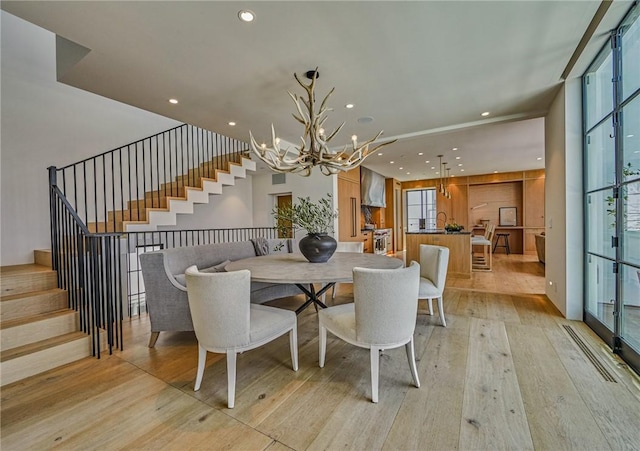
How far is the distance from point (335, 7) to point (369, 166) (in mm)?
6223

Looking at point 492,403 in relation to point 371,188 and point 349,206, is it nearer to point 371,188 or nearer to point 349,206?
point 349,206

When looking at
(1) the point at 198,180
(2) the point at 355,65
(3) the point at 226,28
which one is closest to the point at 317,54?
(2) the point at 355,65

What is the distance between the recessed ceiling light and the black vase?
1.89m

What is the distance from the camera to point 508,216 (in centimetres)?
975

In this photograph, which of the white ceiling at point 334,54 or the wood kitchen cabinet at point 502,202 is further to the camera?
the wood kitchen cabinet at point 502,202

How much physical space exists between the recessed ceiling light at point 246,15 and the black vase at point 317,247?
Answer: 1891 millimetres

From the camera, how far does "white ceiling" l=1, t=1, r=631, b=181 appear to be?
6.99 feet

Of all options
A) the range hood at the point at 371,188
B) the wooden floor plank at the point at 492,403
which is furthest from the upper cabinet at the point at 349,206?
the wooden floor plank at the point at 492,403

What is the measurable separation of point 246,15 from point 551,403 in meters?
3.45

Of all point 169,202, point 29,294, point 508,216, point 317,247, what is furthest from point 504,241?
point 29,294

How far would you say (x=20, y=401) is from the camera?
1854mm

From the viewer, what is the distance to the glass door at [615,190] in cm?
219

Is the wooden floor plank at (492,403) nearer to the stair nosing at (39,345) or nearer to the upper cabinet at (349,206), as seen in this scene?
the stair nosing at (39,345)

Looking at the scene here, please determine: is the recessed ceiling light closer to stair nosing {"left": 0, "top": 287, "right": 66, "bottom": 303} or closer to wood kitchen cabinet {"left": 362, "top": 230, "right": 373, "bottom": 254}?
stair nosing {"left": 0, "top": 287, "right": 66, "bottom": 303}
